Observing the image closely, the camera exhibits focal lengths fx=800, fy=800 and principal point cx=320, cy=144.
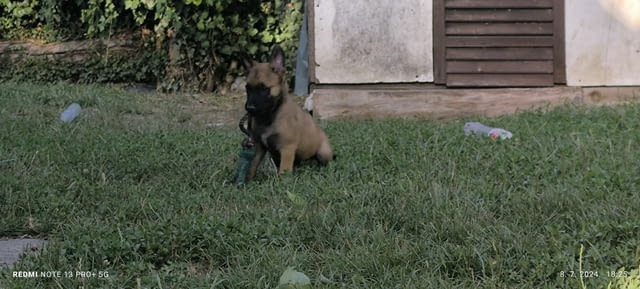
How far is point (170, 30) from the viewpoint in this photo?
474 inches

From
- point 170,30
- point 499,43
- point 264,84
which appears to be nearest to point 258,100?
point 264,84

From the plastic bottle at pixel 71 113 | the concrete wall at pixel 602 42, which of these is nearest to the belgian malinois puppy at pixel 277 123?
the plastic bottle at pixel 71 113

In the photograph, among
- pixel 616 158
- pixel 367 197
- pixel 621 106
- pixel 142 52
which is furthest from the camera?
pixel 142 52

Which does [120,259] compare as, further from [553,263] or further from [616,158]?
[616,158]

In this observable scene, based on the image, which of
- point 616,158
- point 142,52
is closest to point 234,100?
point 142,52

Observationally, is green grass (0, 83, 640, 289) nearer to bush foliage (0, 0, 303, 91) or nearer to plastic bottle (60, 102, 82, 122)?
plastic bottle (60, 102, 82, 122)

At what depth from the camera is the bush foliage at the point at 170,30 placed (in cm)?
1184

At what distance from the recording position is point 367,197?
512 cm

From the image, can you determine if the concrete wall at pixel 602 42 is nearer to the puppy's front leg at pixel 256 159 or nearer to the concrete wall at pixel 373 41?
the concrete wall at pixel 373 41

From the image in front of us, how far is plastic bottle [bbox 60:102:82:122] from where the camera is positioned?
8641mm

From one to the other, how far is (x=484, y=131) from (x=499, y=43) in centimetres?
234

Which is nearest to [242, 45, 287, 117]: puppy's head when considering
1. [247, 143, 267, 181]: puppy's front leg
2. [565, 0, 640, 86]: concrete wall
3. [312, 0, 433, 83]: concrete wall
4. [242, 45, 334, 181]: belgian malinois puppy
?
[242, 45, 334, 181]: belgian malinois puppy

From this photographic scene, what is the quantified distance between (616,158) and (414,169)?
1.51m

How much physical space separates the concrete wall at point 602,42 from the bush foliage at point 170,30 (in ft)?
13.8
